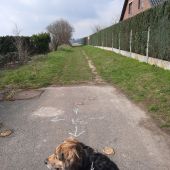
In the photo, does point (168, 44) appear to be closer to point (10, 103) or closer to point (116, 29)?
point (10, 103)

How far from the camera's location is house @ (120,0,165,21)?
94.6ft

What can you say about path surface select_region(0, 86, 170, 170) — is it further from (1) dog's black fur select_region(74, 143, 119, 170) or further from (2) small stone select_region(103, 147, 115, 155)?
(1) dog's black fur select_region(74, 143, 119, 170)

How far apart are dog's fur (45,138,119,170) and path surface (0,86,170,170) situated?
148cm

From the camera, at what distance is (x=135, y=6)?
35.2m

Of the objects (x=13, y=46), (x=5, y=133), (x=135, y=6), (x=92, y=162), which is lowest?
(x=5, y=133)

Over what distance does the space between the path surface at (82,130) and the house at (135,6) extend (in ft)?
71.3

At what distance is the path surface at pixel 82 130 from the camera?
481 cm

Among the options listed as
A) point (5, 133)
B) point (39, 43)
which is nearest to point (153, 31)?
point (5, 133)

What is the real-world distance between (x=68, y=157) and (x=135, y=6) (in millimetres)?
34435

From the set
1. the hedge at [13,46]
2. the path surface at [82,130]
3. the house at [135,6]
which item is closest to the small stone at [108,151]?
the path surface at [82,130]

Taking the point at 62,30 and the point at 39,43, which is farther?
the point at 62,30

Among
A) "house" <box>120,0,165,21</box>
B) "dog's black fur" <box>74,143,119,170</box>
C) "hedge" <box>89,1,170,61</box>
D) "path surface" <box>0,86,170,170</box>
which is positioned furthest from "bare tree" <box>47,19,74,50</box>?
"dog's black fur" <box>74,143,119,170</box>

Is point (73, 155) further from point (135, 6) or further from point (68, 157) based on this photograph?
point (135, 6)

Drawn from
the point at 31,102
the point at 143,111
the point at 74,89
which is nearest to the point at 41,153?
the point at 143,111
